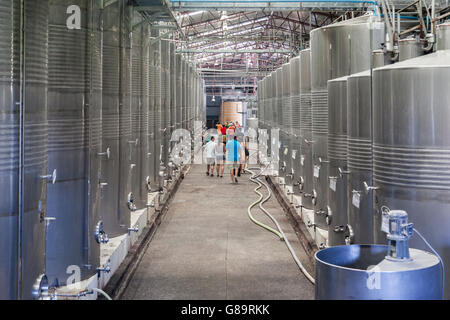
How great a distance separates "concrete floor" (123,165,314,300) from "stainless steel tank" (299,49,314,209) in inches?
38.7

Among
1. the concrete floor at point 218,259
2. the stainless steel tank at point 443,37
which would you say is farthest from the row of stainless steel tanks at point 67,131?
the stainless steel tank at point 443,37

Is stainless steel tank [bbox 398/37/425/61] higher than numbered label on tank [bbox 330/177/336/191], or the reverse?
stainless steel tank [bbox 398/37/425/61]

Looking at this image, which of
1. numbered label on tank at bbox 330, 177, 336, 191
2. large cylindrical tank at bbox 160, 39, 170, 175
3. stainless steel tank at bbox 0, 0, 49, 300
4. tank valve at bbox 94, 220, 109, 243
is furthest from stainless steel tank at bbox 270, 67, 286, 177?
stainless steel tank at bbox 0, 0, 49, 300

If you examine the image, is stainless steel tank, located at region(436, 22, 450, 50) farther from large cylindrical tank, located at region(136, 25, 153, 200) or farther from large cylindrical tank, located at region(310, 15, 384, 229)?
large cylindrical tank, located at region(136, 25, 153, 200)

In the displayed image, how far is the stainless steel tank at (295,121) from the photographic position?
10898 millimetres

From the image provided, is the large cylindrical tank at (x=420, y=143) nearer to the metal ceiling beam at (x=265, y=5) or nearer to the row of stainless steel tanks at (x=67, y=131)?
the row of stainless steel tanks at (x=67, y=131)

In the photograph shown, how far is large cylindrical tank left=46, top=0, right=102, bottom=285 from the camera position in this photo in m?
5.31

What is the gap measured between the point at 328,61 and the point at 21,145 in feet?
16.6

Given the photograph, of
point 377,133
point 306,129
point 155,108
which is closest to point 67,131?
point 377,133

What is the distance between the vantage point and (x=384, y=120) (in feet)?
14.8

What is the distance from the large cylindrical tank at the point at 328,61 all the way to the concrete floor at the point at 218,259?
1.10 meters

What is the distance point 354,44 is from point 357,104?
1667mm

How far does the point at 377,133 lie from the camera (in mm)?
4660

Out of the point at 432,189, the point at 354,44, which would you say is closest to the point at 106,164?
the point at 354,44
